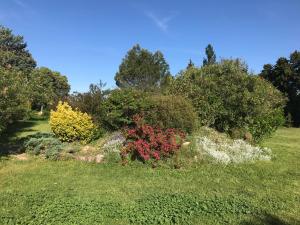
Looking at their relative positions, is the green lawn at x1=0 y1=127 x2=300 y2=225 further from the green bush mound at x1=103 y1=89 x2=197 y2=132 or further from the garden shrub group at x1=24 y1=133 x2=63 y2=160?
the green bush mound at x1=103 y1=89 x2=197 y2=132

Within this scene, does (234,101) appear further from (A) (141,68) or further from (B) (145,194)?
(A) (141,68)

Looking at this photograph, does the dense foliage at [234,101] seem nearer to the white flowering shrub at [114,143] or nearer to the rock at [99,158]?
the white flowering shrub at [114,143]

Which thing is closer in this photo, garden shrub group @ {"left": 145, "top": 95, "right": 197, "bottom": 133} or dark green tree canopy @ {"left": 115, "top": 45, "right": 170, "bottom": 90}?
garden shrub group @ {"left": 145, "top": 95, "right": 197, "bottom": 133}

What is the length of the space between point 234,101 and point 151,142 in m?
4.76

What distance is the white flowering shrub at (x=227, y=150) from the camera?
10863 mm

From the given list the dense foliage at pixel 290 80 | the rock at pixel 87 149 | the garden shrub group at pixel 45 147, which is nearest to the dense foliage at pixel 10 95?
the garden shrub group at pixel 45 147

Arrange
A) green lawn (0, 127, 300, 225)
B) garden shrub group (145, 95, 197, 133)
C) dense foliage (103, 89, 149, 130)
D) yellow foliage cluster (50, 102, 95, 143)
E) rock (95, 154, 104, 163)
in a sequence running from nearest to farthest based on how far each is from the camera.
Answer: green lawn (0, 127, 300, 225) < rock (95, 154, 104, 163) < garden shrub group (145, 95, 197, 133) < dense foliage (103, 89, 149, 130) < yellow foliage cluster (50, 102, 95, 143)

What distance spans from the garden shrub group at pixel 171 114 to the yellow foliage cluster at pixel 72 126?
Result: 239cm

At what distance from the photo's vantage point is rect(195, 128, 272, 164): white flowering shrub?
10863 mm

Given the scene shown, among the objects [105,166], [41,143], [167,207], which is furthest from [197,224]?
[41,143]

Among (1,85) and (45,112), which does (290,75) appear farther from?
(1,85)

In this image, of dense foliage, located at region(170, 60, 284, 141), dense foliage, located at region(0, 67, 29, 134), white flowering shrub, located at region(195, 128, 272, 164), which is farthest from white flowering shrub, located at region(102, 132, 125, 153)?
dense foliage, located at region(170, 60, 284, 141)

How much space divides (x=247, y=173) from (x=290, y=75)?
102ft

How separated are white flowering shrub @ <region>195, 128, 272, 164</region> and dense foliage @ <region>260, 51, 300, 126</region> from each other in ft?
88.8
